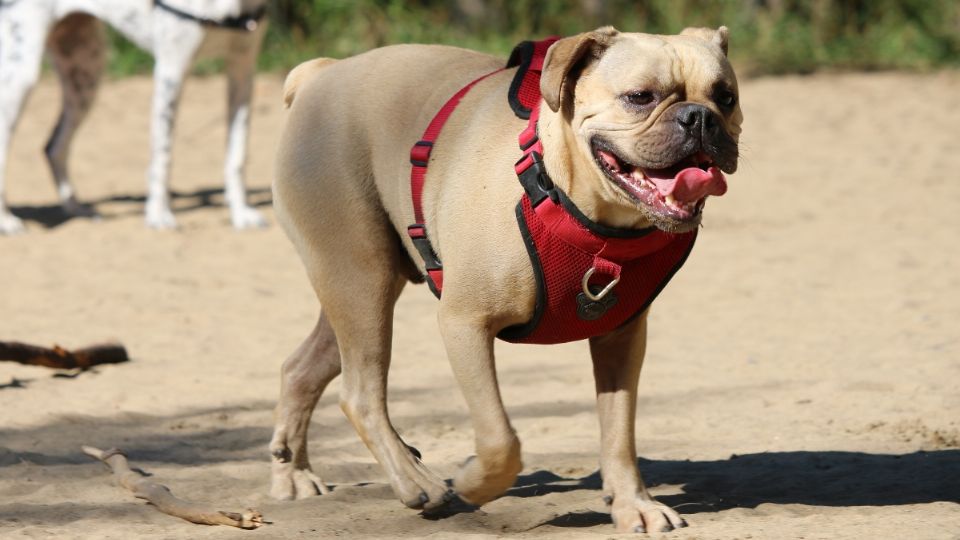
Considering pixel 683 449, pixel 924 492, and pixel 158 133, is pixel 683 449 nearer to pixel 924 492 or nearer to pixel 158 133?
pixel 924 492

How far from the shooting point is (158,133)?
9.51m

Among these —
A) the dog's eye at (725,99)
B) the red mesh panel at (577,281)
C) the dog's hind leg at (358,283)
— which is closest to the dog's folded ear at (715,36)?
the dog's eye at (725,99)

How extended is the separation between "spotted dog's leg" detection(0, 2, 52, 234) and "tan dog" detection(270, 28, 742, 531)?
5.02 m

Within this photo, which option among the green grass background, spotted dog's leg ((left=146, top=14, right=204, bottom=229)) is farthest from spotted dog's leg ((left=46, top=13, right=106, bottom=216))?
the green grass background

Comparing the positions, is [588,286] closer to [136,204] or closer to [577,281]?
[577,281]

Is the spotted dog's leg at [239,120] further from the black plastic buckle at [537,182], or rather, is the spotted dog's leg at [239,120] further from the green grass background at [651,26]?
the black plastic buckle at [537,182]

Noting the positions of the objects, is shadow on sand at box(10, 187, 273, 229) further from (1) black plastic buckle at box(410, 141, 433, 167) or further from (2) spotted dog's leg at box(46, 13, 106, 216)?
(1) black plastic buckle at box(410, 141, 433, 167)

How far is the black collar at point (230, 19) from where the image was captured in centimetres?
921

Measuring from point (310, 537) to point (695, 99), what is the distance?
65.0 inches

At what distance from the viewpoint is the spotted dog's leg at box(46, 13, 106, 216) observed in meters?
10.0

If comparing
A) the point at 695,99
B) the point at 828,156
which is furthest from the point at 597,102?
the point at 828,156

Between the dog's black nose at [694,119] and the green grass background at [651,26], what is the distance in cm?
1147

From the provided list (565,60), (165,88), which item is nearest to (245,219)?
(165,88)

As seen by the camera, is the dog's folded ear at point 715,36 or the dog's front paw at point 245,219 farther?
the dog's front paw at point 245,219
